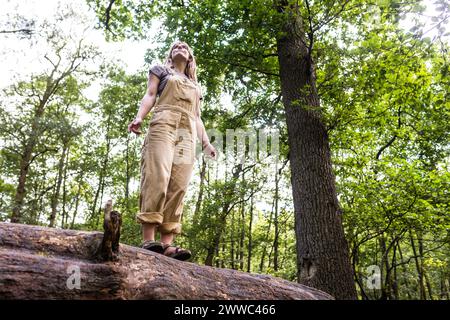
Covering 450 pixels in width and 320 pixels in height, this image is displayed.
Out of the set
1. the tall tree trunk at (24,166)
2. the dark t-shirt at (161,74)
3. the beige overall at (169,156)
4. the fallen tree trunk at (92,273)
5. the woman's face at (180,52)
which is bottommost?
the fallen tree trunk at (92,273)

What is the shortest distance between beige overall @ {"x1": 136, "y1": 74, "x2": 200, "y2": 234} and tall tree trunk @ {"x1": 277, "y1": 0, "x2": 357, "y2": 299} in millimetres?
2435

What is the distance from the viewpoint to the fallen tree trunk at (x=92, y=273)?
207 centimetres

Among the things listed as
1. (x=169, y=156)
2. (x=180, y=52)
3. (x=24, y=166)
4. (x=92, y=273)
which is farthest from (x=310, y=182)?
(x=24, y=166)

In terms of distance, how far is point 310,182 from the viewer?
5402 millimetres

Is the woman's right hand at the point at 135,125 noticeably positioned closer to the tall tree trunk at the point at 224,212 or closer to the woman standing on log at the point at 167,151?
the woman standing on log at the point at 167,151

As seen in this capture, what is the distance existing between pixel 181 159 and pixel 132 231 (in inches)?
425

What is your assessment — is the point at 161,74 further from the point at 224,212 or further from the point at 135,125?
the point at 224,212

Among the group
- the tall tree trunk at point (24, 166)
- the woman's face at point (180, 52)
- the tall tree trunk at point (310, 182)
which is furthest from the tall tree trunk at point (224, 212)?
the tall tree trunk at point (24, 166)

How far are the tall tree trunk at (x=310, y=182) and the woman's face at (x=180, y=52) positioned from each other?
247cm

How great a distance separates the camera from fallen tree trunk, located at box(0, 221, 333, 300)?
81.5 inches

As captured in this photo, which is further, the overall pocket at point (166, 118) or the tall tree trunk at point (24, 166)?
the tall tree trunk at point (24, 166)

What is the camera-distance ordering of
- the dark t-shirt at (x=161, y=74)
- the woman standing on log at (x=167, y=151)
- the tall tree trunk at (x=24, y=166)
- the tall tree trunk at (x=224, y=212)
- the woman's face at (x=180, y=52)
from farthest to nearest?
the tall tree trunk at (x=24, y=166) → the tall tree trunk at (x=224, y=212) → the woman's face at (x=180, y=52) → the dark t-shirt at (x=161, y=74) → the woman standing on log at (x=167, y=151)

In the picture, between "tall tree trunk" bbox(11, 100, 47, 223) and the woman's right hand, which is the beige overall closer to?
the woman's right hand
